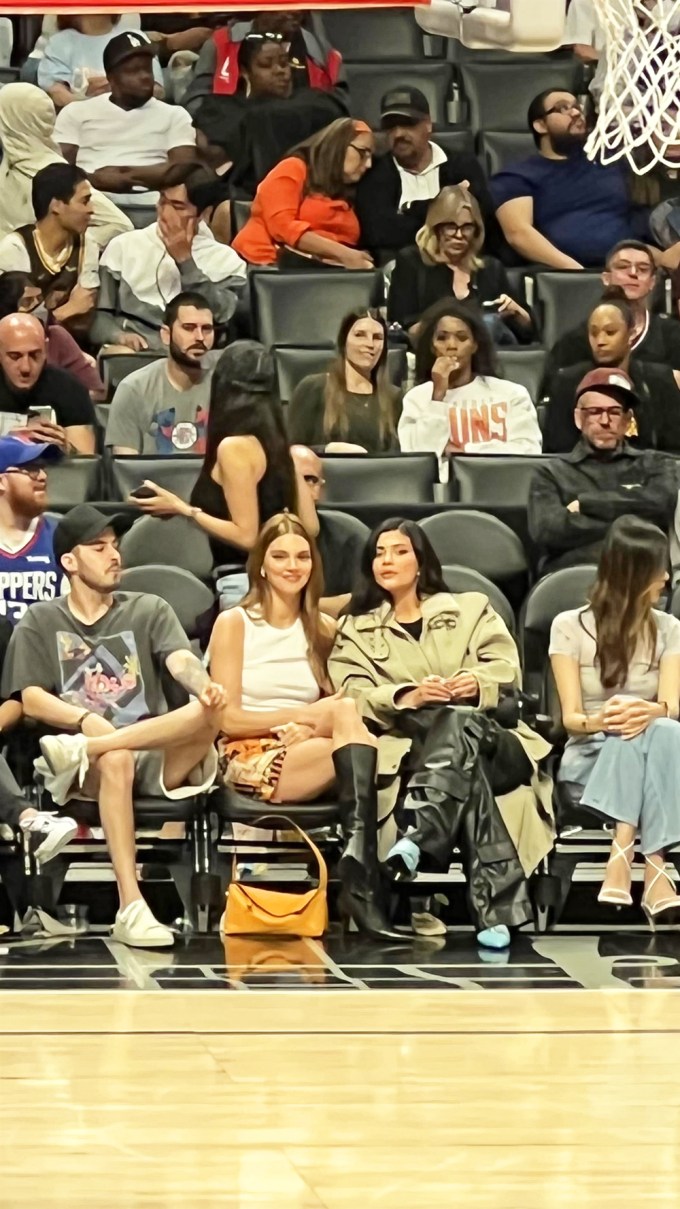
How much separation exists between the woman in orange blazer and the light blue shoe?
9.15ft

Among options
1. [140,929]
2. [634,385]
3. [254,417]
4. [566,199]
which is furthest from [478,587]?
[566,199]

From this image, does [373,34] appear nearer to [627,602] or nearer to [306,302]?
[306,302]

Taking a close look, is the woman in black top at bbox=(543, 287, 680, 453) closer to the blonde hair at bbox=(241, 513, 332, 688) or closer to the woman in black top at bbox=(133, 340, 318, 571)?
the woman in black top at bbox=(133, 340, 318, 571)

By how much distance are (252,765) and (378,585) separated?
0.63m

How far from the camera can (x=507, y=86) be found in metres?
7.59

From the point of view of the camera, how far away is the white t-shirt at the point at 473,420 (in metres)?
6.27

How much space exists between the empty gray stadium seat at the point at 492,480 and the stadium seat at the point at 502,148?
63.5 inches

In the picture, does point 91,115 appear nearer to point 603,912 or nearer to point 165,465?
point 165,465

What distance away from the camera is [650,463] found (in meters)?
5.98

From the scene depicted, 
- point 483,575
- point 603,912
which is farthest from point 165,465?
point 603,912

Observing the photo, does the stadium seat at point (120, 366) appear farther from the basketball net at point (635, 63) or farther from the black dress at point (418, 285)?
the basketball net at point (635, 63)

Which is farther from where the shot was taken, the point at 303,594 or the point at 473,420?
the point at 473,420

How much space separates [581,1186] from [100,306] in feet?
14.7

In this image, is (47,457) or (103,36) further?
(103,36)
